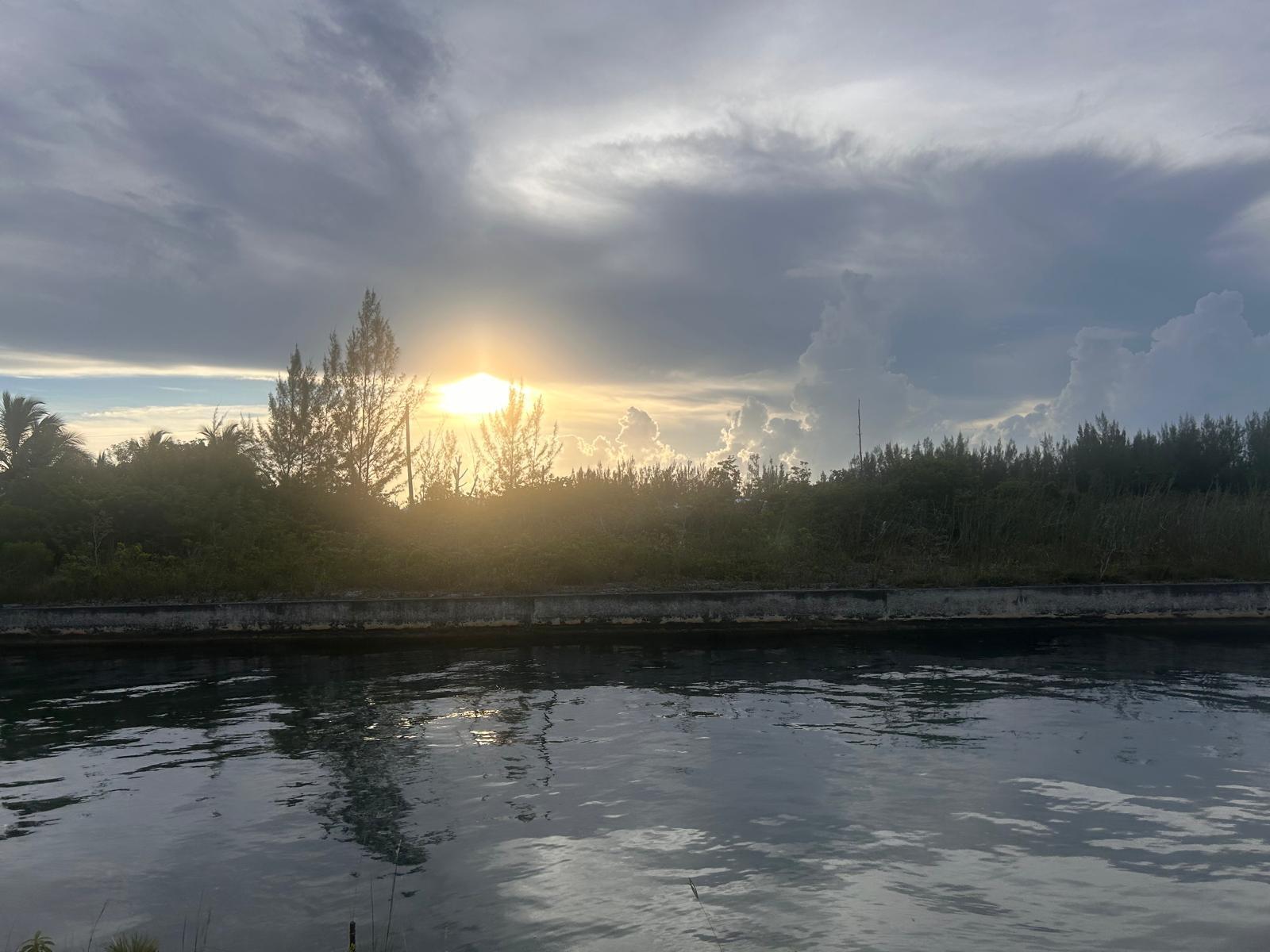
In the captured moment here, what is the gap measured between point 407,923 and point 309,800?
2.78m

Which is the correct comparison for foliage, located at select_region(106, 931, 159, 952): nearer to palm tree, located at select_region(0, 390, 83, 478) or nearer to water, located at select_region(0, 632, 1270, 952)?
water, located at select_region(0, 632, 1270, 952)

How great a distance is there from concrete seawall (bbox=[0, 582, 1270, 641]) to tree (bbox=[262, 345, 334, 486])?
1352 cm

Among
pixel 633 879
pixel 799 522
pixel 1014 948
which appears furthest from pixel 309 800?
pixel 799 522

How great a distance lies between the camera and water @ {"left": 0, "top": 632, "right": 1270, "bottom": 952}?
205 inches

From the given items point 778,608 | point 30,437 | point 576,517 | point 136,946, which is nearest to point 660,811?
point 136,946

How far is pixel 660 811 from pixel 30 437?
36880 mm

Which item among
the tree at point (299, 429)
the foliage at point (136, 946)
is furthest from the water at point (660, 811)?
the tree at point (299, 429)

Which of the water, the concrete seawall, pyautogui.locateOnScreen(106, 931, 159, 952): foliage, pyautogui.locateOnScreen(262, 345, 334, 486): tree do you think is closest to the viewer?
pyautogui.locateOnScreen(106, 931, 159, 952): foliage

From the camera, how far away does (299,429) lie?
3092 cm

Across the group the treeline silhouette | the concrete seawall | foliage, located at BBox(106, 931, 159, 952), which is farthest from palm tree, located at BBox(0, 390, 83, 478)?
foliage, located at BBox(106, 931, 159, 952)

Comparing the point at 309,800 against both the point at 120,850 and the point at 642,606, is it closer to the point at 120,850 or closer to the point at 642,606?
the point at 120,850

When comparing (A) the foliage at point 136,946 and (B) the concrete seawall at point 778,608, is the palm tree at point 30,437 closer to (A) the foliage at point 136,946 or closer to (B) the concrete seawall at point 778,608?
(B) the concrete seawall at point 778,608

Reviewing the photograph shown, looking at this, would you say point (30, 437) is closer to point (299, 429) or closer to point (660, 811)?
point (299, 429)

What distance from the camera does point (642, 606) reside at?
1777 cm
